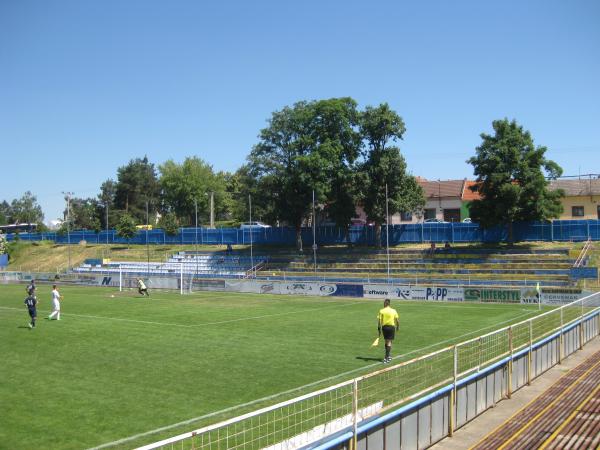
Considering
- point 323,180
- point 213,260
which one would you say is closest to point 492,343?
point 323,180

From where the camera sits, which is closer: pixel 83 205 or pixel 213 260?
pixel 213 260

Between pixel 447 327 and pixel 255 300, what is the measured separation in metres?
17.2

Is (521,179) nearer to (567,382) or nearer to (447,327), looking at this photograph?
(447,327)

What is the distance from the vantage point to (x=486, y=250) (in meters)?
52.4

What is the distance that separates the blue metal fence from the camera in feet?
176

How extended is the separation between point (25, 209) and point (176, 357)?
160576mm

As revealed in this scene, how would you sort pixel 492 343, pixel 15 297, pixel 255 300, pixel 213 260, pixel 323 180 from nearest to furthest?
pixel 492 343 < pixel 255 300 < pixel 15 297 < pixel 323 180 < pixel 213 260

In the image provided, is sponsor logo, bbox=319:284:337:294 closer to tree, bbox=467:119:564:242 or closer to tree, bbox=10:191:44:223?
tree, bbox=467:119:564:242

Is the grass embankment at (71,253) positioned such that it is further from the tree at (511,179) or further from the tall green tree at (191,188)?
the tree at (511,179)

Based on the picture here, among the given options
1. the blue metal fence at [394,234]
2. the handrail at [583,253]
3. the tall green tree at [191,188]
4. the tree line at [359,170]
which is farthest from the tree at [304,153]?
the tall green tree at [191,188]

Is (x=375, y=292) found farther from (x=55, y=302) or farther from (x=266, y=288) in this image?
(x=55, y=302)

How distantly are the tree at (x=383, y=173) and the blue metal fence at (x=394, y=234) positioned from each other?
3492 millimetres

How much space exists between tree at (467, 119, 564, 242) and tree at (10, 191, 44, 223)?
136 m

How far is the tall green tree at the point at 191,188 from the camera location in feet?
339
